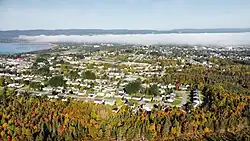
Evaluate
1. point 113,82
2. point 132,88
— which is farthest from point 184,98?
point 113,82

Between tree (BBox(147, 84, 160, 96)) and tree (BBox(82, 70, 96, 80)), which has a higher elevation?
tree (BBox(82, 70, 96, 80))

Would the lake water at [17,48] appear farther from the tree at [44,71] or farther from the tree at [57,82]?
the tree at [57,82]

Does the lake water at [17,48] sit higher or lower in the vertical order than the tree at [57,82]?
lower

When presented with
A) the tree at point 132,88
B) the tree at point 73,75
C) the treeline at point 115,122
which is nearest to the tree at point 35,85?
the tree at point 73,75

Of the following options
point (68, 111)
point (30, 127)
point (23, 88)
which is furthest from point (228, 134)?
point (23, 88)

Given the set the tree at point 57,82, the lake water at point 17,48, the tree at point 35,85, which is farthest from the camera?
the lake water at point 17,48

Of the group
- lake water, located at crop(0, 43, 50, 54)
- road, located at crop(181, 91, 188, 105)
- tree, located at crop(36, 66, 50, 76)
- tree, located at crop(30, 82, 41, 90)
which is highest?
tree, located at crop(36, 66, 50, 76)

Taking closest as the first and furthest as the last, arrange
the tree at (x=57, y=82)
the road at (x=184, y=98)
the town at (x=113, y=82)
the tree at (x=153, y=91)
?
the road at (x=184, y=98) → the town at (x=113, y=82) → the tree at (x=153, y=91) → the tree at (x=57, y=82)

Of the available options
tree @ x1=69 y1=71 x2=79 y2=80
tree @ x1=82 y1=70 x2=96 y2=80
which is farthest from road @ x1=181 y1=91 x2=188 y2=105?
tree @ x1=69 y1=71 x2=79 y2=80

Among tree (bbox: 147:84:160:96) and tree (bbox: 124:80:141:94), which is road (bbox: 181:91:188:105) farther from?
tree (bbox: 124:80:141:94)

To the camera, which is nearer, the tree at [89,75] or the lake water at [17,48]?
the tree at [89,75]
